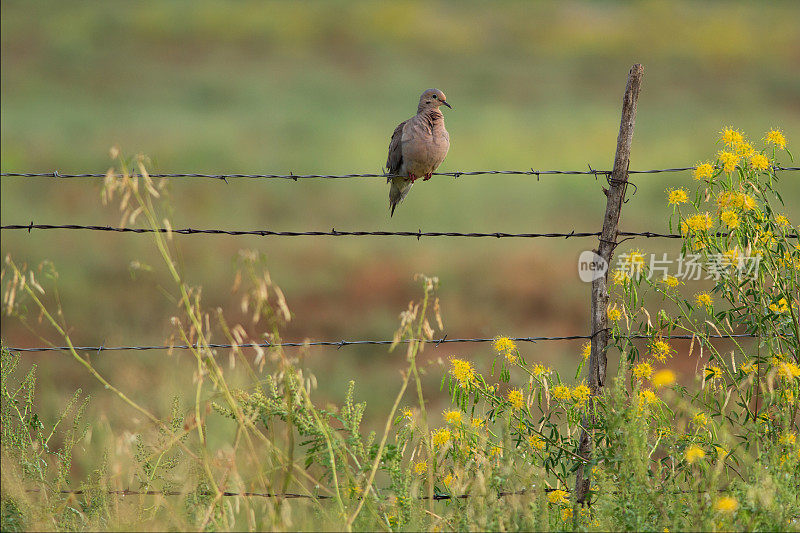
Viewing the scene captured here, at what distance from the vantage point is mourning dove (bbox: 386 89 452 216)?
5828mm

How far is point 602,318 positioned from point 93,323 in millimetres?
11788

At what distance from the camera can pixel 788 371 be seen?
3531 millimetres

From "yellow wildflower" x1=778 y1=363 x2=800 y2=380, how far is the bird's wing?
3.20m

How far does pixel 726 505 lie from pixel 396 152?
3850mm

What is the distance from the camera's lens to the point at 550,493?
3756mm

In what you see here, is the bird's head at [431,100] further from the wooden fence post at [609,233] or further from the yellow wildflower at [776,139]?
the yellow wildflower at [776,139]

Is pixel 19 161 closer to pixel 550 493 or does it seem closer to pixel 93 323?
pixel 93 323

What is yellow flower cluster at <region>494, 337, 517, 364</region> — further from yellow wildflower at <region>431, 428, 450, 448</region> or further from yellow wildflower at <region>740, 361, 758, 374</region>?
yellow wildflower at <region>740, 361, 758, 374</region>

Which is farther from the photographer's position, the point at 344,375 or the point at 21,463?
the point at 344,375

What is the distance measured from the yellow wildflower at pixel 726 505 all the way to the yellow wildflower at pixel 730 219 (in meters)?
1.29

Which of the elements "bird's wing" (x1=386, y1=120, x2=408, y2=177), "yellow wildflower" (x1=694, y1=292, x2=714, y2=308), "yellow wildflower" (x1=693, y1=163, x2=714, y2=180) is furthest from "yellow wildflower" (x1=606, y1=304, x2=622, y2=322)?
"bird's wing" (x1=386, y1=120, x2=408, y2=177)

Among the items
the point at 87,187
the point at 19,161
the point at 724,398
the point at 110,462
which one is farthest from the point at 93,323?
the point at 724,398

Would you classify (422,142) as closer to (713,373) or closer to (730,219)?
(730,219)

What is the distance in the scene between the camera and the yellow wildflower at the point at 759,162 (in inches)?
151
